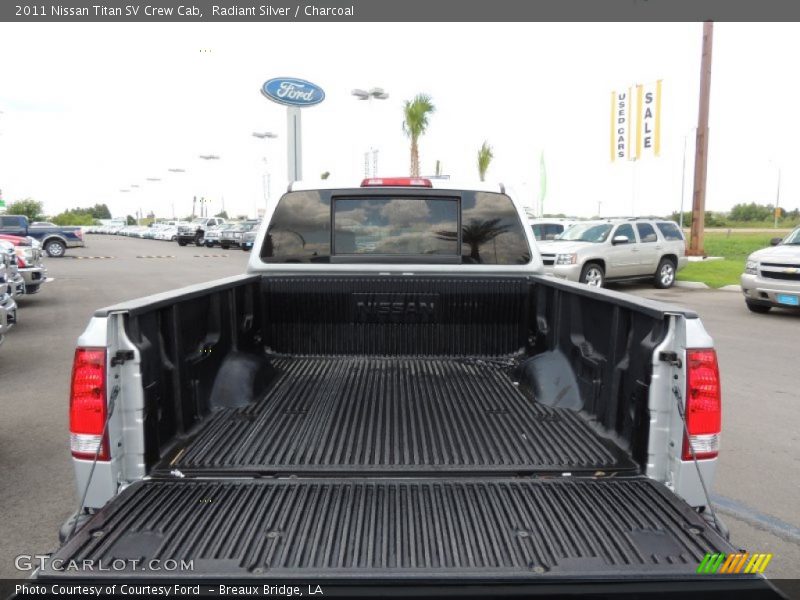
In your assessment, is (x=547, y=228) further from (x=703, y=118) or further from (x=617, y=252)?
(x=703, y=118)

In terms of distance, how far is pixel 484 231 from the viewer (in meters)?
4.80

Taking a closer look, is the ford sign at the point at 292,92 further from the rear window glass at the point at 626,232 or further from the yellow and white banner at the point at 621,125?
the rear window glass at the point at 626,232

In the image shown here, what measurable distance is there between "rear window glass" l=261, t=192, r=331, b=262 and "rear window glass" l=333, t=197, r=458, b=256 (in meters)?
0.09

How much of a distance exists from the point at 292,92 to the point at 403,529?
2691 cm

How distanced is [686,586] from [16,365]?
27.8 ft

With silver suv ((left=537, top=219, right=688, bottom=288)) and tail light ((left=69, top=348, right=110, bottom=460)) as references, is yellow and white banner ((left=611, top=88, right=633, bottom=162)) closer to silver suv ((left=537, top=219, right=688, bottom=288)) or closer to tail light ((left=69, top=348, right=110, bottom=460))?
silver suv ((left=537, top=219, right=688, bottom=288))

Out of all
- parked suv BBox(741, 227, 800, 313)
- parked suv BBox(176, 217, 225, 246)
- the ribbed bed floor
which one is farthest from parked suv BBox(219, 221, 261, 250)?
the ribbed bed floor

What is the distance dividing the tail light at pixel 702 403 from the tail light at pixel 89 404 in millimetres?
2199

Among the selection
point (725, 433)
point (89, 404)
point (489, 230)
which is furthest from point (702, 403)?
point (725, 433)

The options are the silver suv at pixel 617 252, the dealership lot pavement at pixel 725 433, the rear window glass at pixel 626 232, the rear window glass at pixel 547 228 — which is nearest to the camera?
the dealership lot pavement at pixel 725 433

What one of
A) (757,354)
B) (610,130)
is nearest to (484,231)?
(757,354)

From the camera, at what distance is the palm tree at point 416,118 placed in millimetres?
27609

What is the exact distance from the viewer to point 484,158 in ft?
104

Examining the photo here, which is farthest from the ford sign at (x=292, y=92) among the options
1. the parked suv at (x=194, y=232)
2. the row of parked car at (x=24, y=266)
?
the parked suv at (x=194, y=232)
